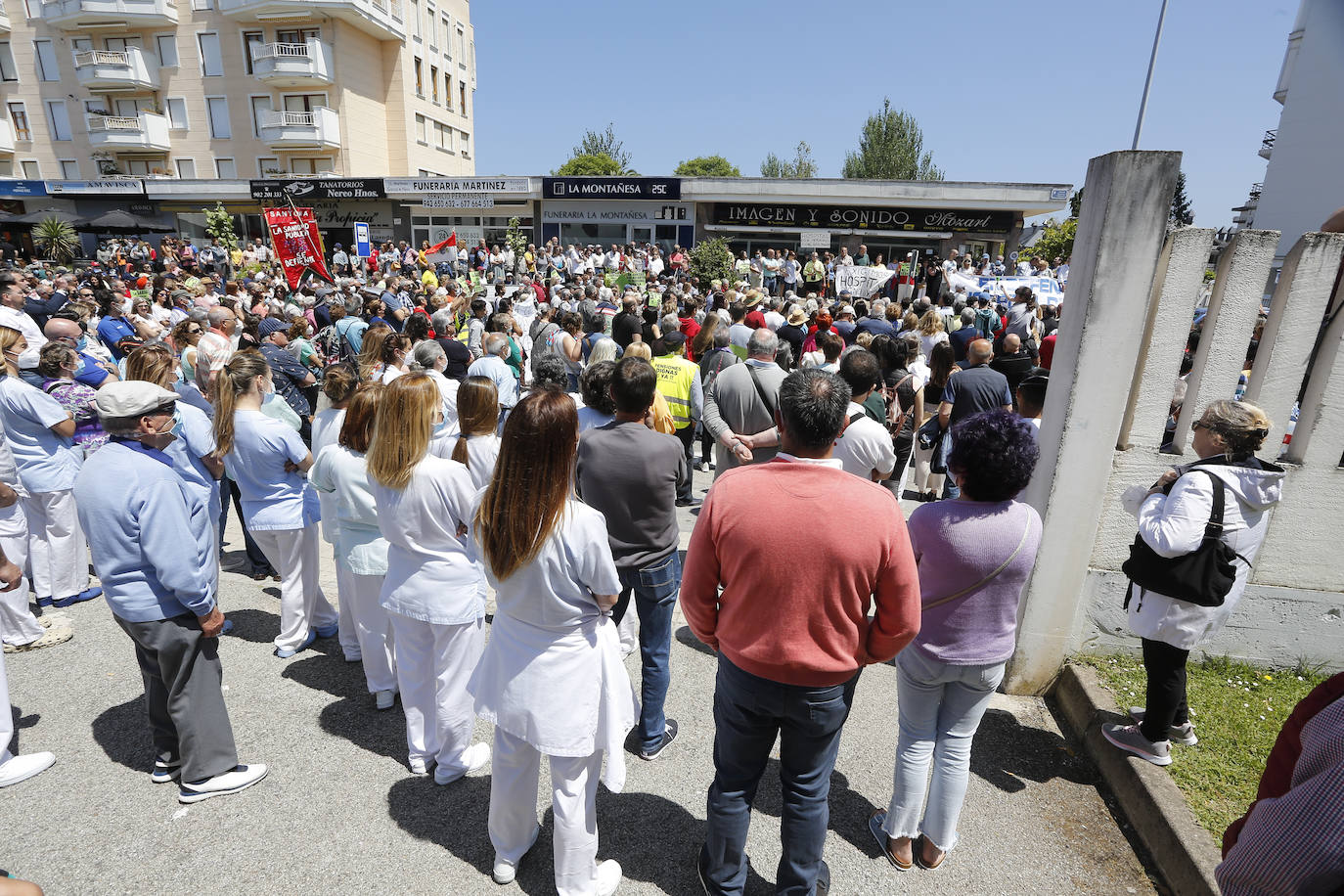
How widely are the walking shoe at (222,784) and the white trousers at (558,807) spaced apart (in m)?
1.40

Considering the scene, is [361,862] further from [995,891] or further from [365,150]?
[365,150]

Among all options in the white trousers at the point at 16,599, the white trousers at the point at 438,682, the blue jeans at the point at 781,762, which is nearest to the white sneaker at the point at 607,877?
the blue jeans at the point at 781,762

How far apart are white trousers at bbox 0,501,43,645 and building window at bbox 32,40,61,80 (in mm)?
47665

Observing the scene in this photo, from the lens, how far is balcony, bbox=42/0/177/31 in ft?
110

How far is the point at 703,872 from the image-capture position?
2684 mm

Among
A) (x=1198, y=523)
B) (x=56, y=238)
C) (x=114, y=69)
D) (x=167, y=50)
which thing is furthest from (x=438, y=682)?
(x=114, y=69)

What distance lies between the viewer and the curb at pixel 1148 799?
277cm

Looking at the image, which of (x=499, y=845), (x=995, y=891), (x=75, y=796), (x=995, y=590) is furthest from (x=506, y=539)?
(x=75, y=796)

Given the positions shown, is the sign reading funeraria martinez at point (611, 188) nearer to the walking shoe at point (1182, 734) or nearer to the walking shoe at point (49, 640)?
the walking shoe at point (49, 640)

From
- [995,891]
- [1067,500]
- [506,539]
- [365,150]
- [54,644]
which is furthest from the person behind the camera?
[365,150]

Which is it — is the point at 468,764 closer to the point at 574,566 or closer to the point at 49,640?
the point at 574,566

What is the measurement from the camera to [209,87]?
35125 mm

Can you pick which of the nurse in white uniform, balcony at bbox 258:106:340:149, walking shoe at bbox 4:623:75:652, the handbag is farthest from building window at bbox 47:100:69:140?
the handbag

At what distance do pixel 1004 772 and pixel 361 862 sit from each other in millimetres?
3144
